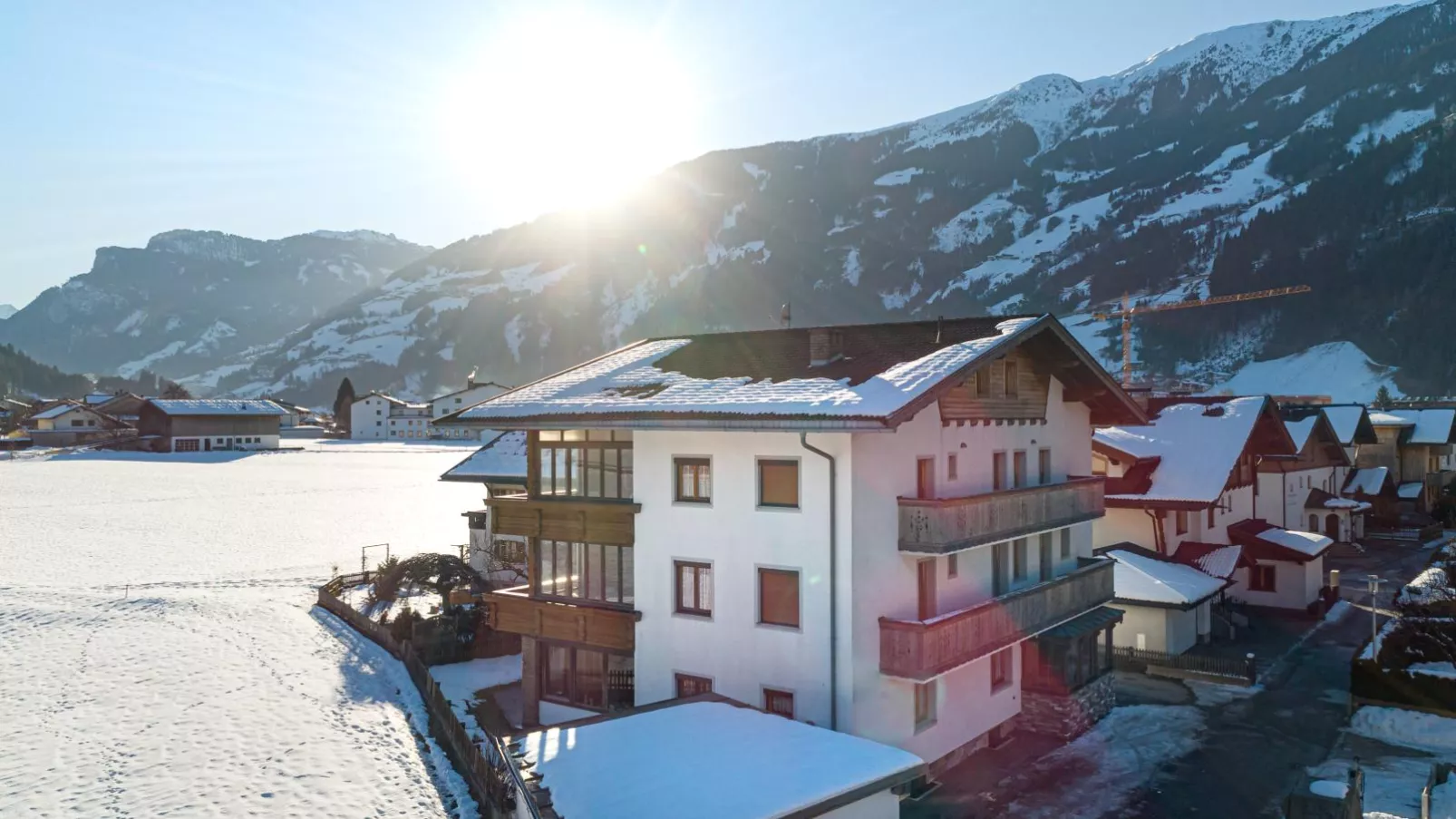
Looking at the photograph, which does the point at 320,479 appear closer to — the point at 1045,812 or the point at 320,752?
the point at 320,752

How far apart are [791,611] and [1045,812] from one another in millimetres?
7021

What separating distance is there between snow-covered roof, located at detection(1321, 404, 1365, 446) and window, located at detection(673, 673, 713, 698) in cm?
5392

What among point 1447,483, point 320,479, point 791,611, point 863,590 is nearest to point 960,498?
point 863,590

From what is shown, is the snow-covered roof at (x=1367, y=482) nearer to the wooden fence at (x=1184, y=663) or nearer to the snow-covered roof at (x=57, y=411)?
the wooden fence at (x=1184, y=663)

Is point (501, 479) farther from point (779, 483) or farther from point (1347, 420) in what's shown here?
point (1347, 420)

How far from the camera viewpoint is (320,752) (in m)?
22.2

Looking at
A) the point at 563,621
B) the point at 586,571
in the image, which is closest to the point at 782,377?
the point at 586,571

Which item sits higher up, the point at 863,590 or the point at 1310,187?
the point at 1310,187

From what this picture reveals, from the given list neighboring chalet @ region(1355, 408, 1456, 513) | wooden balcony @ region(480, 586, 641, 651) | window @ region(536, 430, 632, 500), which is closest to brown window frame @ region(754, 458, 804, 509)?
window @ region(536, 430, 632, 500)

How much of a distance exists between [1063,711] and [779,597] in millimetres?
10100

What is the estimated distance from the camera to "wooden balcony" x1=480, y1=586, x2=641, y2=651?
2272 cm

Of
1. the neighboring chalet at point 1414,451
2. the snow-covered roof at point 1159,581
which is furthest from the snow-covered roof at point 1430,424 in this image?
the snow-covered roof at point 1159,581

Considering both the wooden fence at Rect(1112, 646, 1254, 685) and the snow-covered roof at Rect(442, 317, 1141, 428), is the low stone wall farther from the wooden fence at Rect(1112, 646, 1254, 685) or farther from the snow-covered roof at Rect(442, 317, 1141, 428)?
the snow-covered roof at Rect(442, 317, 1141, 428)

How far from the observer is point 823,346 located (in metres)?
22.6
